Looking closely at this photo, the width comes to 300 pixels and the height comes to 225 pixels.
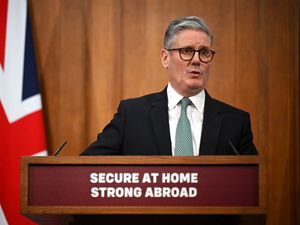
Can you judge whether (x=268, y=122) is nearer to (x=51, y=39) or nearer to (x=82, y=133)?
(x=82, y=133)

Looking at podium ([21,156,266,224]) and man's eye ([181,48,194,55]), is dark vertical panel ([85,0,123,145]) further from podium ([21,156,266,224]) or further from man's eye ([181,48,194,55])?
podium ([21,156,266,224])

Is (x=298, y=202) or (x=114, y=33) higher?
(x=114, y=33)

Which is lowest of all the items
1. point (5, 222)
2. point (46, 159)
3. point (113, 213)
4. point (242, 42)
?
point (5, 222)

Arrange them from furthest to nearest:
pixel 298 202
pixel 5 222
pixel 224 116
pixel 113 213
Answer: pixel 298 202 < pixel 5 222 < pixel 224 116 < pixel 113 213

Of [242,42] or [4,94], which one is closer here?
[4,94]

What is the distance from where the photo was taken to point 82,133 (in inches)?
119

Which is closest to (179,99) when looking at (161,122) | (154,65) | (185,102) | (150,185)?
(185,102)

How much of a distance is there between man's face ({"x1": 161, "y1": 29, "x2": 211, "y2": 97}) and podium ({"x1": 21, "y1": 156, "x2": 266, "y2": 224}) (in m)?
0.66

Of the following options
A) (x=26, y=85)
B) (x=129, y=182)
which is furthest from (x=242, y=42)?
(x=129, y=182)

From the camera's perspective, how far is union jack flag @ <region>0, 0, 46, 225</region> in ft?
9.02

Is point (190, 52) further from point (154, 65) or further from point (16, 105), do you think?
point (16, 105)

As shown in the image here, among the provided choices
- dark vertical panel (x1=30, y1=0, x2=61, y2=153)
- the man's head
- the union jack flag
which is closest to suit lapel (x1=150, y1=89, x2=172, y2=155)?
the man's head

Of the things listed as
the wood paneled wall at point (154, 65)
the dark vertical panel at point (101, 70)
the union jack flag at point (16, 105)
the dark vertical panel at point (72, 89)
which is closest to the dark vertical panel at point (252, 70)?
the wood paneled wall at point (154, 65)

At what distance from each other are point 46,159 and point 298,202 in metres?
1.82
